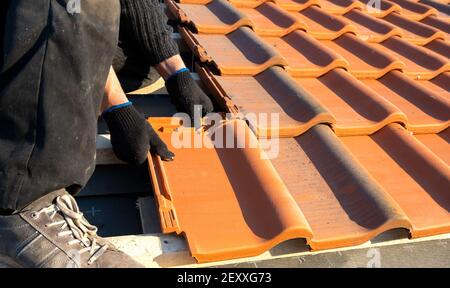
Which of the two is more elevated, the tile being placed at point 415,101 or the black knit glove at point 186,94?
the black knit glove at point 186,94

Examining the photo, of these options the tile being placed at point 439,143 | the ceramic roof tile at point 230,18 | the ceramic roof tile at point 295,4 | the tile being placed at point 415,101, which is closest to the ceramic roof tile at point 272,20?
the ceramic roof tile at point 230,18

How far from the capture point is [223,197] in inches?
58.3

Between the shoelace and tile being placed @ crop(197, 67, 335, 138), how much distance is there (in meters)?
0.78

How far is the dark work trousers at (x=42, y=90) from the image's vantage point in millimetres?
1159

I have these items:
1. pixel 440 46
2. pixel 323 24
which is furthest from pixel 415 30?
pixel 323 24

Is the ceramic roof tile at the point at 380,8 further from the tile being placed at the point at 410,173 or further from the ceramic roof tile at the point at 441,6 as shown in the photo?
the tile being placed at the point at 410,173

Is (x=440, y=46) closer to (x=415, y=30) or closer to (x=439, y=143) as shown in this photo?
(x=415, y=30)

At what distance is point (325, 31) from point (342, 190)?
→ 152 centimetres

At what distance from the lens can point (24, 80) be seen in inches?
45.6

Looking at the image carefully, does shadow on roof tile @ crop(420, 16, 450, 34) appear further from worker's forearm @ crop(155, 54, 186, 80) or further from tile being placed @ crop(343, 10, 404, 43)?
worker's forearm @ crop(155, 54, 186, 80)

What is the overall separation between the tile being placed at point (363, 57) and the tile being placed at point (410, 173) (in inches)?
21.9

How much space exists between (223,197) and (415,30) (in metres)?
2.37

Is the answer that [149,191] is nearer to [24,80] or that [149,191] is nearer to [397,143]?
[24,80]
